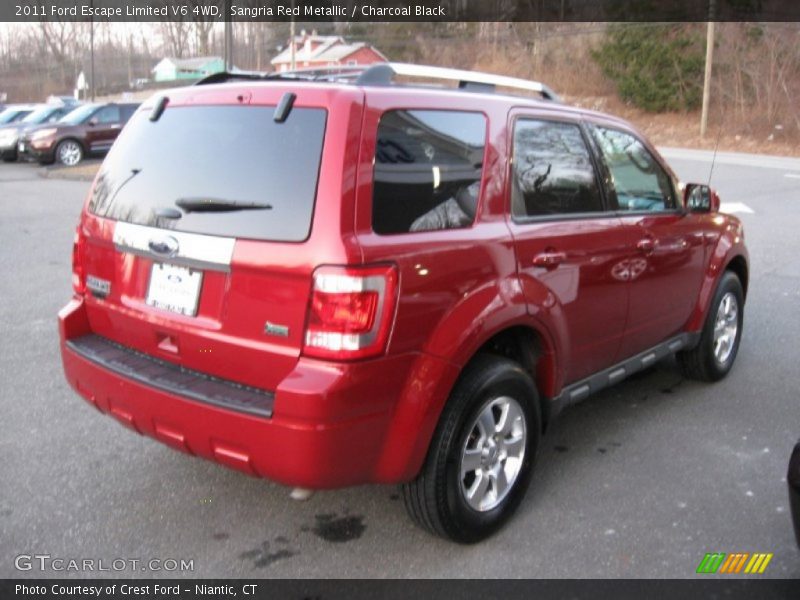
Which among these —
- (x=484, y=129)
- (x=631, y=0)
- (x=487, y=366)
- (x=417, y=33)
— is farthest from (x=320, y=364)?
(x=417, y=33)

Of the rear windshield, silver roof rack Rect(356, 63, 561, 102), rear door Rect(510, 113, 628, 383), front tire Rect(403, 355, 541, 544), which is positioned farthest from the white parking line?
the rear windshield

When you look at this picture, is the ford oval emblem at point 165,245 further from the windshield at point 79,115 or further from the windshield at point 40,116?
the windshield at point 40,116

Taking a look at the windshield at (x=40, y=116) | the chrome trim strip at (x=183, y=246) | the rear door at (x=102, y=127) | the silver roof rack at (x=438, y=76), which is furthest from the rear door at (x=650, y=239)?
the windshield at (x=40, y=116)

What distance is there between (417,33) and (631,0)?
23187mm

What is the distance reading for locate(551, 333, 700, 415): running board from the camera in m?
3.84

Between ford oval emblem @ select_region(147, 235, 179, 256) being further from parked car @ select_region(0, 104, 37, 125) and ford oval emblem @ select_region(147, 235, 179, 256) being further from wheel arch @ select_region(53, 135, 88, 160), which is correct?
parked car @ select_region(0, 104, 37, 125)

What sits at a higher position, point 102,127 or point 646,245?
point 102,127

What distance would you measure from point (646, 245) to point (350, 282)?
212 cm

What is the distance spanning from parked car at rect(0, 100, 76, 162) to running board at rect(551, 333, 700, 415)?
866 inches

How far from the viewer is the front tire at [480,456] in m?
3.11

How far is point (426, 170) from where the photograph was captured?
3.05 m

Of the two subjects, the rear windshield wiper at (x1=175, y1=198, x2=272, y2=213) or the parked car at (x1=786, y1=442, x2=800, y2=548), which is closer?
the parked car at (x1=786, y1=442, x2=800, y2=548)

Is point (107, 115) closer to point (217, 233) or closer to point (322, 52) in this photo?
point (217, 233)

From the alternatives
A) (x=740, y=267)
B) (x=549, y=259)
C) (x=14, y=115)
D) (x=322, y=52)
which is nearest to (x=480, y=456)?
(x=549, y=259)
